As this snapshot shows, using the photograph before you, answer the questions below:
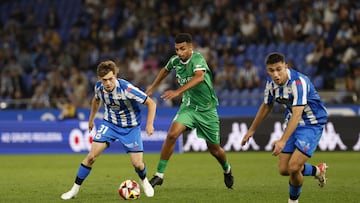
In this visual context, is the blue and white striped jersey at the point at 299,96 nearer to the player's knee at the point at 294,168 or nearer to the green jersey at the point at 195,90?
the player's knee at the point at 294,168

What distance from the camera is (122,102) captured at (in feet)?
35.5

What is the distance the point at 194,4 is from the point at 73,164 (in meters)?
10.5

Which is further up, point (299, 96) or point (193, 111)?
point (299, 96)

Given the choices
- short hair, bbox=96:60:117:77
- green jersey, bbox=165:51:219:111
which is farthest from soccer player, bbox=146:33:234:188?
short hair, bbox=96:60:117:77

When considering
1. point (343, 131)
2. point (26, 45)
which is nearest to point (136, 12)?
point (26, 45)

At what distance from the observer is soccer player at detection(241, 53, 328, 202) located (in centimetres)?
905

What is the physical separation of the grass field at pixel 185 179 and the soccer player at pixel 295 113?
36.7 inches

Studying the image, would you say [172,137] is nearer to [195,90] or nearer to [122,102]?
[195,90]

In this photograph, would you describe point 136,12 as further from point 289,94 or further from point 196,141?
point 289,94

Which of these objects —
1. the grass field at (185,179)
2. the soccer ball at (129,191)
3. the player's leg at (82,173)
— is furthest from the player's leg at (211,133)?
the player's leg at (82,173)

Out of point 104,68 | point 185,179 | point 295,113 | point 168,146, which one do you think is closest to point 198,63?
point 168,146

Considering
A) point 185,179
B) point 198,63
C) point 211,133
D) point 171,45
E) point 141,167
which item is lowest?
point 185,179

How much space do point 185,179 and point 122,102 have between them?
10.3ft

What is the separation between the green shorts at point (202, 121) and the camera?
11.9m
